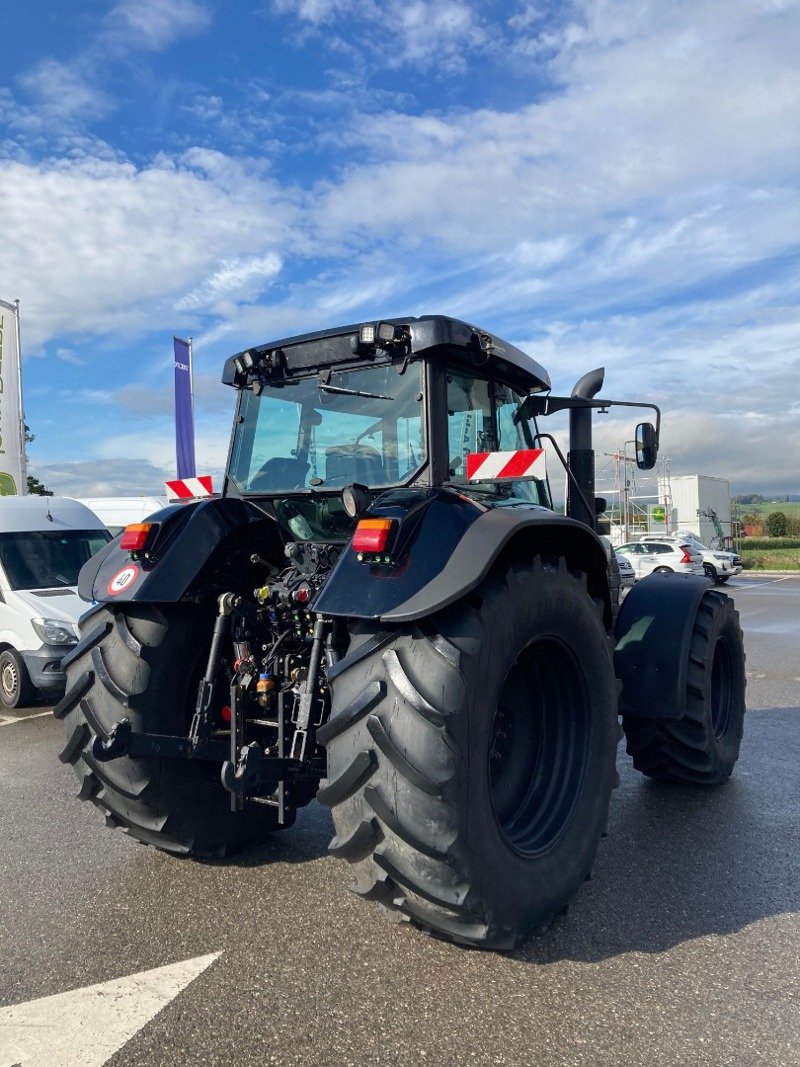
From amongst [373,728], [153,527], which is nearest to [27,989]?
[373,728]

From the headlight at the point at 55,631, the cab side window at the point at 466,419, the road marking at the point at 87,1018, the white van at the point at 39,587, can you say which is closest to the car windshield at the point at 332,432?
the cab side window at the point at 466,419

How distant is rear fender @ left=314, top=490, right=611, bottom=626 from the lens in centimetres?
271

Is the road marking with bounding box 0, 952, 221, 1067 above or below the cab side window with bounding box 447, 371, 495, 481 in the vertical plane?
below

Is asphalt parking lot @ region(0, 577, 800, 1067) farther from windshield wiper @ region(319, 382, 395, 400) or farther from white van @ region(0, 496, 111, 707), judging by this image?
white van @ region(0, 496, 111, 707)

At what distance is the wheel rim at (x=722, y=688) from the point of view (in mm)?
5132

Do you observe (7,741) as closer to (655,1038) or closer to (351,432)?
(351,432)

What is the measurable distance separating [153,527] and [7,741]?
Result: 4228 millimetres

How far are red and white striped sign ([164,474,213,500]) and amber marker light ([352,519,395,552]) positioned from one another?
1.74 meters

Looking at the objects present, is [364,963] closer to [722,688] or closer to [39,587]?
[722,688]

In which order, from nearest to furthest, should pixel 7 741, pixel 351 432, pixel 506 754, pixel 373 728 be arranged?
pixel 373 728
pixel 506 754
pixel 351 432
pixel 7 741

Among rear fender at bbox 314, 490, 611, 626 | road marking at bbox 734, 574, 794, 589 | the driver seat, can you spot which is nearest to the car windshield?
the driver seat

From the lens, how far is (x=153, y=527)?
355 cm

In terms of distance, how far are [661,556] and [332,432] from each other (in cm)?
2464

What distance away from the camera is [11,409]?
14.2m
